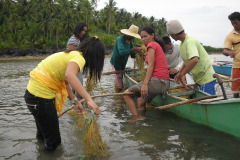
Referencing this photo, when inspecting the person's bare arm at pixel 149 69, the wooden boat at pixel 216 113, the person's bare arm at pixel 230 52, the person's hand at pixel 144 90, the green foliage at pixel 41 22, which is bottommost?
the wooden boat at pixel 216 113

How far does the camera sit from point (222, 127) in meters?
4.05

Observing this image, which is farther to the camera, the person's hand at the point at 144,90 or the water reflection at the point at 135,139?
the person's hand at the point at 144,90

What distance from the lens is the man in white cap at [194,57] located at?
4.39 metres

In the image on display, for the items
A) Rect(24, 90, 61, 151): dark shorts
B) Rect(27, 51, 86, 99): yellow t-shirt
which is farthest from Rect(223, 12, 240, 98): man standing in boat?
Rect(24, 90, 61, 151): dark shorts

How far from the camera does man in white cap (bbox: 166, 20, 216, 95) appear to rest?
439 cm

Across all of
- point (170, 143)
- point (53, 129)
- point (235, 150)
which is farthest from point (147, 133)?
point (53, 129)

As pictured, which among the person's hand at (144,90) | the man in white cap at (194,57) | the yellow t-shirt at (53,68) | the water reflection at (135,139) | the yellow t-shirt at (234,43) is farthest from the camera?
the yellow t-shirt at (234,43)

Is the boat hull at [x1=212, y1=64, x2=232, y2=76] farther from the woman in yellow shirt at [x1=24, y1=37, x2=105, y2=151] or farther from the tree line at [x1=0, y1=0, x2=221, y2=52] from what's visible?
the tree line at [x1=0, y1=0, x2=221, y2=52]

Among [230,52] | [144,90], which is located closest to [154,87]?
[144,90]

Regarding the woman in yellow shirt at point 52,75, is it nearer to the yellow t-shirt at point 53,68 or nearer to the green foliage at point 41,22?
the yellow t-shirt at point 53,68

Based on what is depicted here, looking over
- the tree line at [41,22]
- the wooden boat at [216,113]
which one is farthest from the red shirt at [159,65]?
the tree line at [41,22]

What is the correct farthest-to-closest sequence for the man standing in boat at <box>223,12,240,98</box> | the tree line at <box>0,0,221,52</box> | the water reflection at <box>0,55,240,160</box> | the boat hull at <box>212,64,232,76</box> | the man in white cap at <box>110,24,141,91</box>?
the tree line at <box>0,0,221,52</box> < the boat hull at <box>212,64,232,76</box> < the man in white cap at <box>110,24,141,91</box> < the man standing in boat at <box>223,12,240,98</box> < the water reflection at <box>0,55,240,160</box>

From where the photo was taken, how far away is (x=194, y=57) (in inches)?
171

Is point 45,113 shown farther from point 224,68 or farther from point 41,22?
point 41,22
